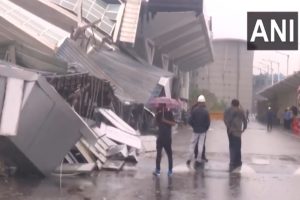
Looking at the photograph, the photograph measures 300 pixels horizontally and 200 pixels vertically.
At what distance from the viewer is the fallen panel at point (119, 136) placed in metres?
14.5

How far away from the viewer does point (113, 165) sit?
495 inches

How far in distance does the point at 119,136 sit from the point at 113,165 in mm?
2362

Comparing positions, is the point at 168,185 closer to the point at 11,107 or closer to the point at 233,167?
the point at 11,107

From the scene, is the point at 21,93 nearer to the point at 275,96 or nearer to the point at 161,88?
the point at 161,88

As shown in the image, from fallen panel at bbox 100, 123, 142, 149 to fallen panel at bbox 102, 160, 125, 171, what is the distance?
1.34 metres

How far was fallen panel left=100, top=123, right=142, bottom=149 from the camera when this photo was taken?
14530mm

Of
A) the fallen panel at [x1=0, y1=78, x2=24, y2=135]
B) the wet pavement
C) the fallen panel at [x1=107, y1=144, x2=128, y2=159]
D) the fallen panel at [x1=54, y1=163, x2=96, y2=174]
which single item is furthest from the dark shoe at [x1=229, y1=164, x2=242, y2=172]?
the fallen panel at [x1=0, y1=78, x2=24, y2=135]

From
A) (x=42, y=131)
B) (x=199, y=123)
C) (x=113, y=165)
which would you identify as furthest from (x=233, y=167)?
(x=42, y=131)

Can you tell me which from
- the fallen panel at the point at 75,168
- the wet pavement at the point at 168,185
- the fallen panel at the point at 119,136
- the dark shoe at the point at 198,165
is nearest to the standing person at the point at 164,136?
the wet pavement at the point at 168,185

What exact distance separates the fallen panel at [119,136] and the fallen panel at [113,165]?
1335 millimetres

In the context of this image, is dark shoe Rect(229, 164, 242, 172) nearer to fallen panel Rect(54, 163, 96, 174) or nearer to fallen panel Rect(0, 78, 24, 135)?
fallen panel Rect(54, 163, 96, 174)

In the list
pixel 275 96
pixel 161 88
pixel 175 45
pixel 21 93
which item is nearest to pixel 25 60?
pixel 21 93

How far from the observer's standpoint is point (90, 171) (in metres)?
11.6

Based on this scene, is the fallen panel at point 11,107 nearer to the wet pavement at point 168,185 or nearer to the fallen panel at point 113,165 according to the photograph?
the wet pavement at point 168,185
